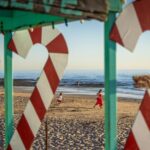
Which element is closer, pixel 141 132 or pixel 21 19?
pixel 141 132

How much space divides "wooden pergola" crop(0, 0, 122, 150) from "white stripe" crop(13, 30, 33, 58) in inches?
3.2

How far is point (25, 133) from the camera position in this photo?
164 inches

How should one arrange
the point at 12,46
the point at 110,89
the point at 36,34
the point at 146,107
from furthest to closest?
1. the point at 12,46
2. the point at 36,34
3. the point at 110,89
4. the point at 146,107

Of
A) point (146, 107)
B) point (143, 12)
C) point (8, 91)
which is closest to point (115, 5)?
point (143, 12)

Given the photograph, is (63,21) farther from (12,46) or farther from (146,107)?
(146,107)

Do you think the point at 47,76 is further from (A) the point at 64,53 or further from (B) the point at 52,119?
(B) the point at 52,119

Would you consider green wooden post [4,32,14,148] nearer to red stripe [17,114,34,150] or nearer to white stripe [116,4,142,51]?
red stripe [17,114,34,150]

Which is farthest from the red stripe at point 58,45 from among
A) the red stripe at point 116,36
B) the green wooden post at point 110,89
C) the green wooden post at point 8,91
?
the red stripe at point 116,36

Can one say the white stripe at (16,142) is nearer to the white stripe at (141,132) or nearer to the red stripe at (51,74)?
the red stripe at (51,74)

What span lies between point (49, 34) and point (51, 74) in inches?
15.7

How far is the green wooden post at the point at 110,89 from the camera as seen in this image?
3324 millimetres

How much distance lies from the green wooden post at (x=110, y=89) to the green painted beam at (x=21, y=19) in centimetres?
76

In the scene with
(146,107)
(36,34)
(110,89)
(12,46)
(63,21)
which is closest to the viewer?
(146,107)

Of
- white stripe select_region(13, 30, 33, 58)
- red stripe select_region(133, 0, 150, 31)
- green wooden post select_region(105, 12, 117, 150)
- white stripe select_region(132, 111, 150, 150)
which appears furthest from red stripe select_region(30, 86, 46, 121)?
red stripe select_region(133, 0, 150, 31)
